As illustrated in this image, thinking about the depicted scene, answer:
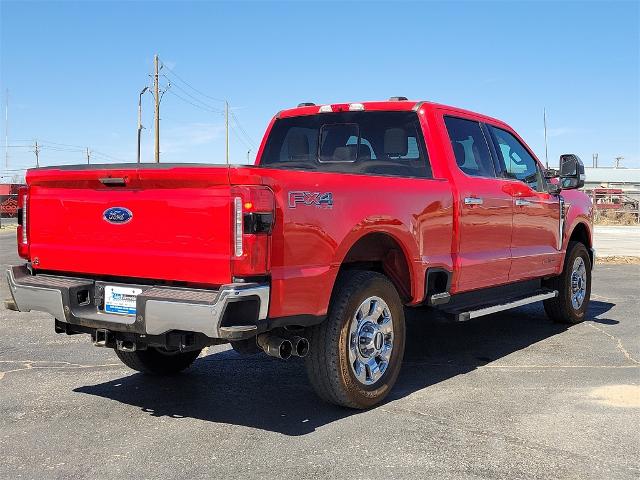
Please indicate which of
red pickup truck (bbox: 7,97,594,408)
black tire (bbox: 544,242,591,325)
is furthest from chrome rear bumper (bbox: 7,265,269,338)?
black tire (bbox: 544,242,591,325)

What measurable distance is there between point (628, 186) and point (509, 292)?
8899 cm

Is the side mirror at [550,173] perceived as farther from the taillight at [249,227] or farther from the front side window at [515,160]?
the taillight at [249,227]

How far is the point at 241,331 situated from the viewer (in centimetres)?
372

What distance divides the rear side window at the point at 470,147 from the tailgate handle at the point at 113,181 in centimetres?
286

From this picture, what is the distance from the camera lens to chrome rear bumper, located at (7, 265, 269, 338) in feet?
12.1

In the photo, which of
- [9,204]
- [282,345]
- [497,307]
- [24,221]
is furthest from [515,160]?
[9,204]

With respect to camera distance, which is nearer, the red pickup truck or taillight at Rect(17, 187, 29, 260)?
the red pickup truck

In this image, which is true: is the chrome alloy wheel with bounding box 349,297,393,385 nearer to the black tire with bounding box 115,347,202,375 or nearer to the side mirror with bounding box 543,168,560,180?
the black tire with bounding box 115,347,202,375

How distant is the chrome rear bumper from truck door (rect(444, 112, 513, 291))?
235 centimetres

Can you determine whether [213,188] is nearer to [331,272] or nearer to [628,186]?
[331,272]

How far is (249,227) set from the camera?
374 centimetres

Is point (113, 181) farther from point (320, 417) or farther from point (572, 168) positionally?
point (572, 168)

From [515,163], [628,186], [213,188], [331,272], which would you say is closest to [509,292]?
[515,163]

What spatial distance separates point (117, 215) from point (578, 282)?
5661 millimetres
